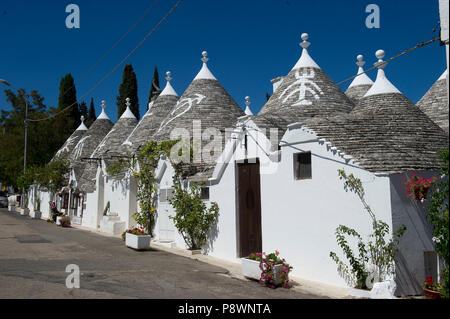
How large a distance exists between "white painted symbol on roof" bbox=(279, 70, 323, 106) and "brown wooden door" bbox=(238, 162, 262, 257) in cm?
424

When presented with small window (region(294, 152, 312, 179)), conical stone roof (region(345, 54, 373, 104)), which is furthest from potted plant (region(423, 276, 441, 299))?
conical stone roof (region(345, 54, 373, 104))

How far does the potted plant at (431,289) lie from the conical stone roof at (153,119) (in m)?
16.2

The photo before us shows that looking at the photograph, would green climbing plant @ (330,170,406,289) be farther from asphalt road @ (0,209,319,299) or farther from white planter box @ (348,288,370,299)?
asphalt road @ (0,209,319,299)

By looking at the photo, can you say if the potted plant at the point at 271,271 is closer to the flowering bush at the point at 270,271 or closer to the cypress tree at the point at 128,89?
the flowering bush at the point at 270,271

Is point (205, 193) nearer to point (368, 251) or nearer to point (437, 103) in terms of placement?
point (368, 251)

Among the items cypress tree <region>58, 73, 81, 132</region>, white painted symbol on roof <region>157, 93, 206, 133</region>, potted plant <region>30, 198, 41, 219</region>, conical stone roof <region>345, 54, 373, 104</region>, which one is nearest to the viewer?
conical stone roof <region>345, 54, 373, 104</region>

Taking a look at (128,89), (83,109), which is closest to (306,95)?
(128,89)

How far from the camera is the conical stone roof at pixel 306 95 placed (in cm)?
1414

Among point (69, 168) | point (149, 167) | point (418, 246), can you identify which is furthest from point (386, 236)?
point (69, 168)

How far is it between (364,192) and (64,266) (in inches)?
278

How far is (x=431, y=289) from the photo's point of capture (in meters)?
7.19

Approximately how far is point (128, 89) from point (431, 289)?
40914 mm

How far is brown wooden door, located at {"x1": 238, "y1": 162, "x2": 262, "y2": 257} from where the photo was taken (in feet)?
37.7
